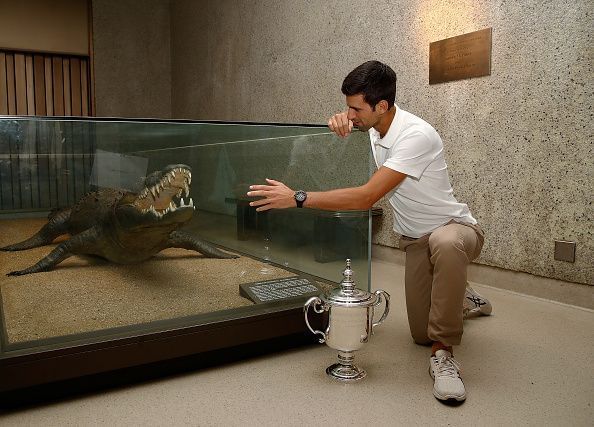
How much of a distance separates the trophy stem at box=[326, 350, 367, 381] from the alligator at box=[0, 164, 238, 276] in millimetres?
584

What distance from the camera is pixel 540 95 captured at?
2.71 metres

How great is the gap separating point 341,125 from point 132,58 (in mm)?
6349

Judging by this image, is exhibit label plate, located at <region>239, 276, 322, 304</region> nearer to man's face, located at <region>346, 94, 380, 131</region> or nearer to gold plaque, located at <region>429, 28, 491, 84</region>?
man's face, located at <region>346, 94, 380, 131</region>

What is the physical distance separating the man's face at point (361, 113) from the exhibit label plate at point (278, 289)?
69 cm

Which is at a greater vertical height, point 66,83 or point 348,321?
point 66,83

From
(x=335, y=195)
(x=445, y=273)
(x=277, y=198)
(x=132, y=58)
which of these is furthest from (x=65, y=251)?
(x=132, y=58)

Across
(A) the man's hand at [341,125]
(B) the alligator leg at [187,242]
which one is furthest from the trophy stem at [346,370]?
(A) the man's hand at [341,125]

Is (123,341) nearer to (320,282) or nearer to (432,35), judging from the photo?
(320,282)

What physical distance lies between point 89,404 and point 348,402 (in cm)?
81

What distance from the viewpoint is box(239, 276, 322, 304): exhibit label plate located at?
6.30ft

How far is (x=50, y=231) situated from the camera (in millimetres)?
1571

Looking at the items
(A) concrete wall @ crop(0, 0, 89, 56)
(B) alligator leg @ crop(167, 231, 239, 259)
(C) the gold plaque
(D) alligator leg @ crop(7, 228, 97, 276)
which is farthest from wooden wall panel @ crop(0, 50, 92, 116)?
(B) alligator leg @ crop(167, 231, 239, 259)

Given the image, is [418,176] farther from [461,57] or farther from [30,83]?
[30,83]

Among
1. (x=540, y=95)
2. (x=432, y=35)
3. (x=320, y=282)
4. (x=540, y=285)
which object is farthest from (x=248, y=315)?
(x=432, y=35)
